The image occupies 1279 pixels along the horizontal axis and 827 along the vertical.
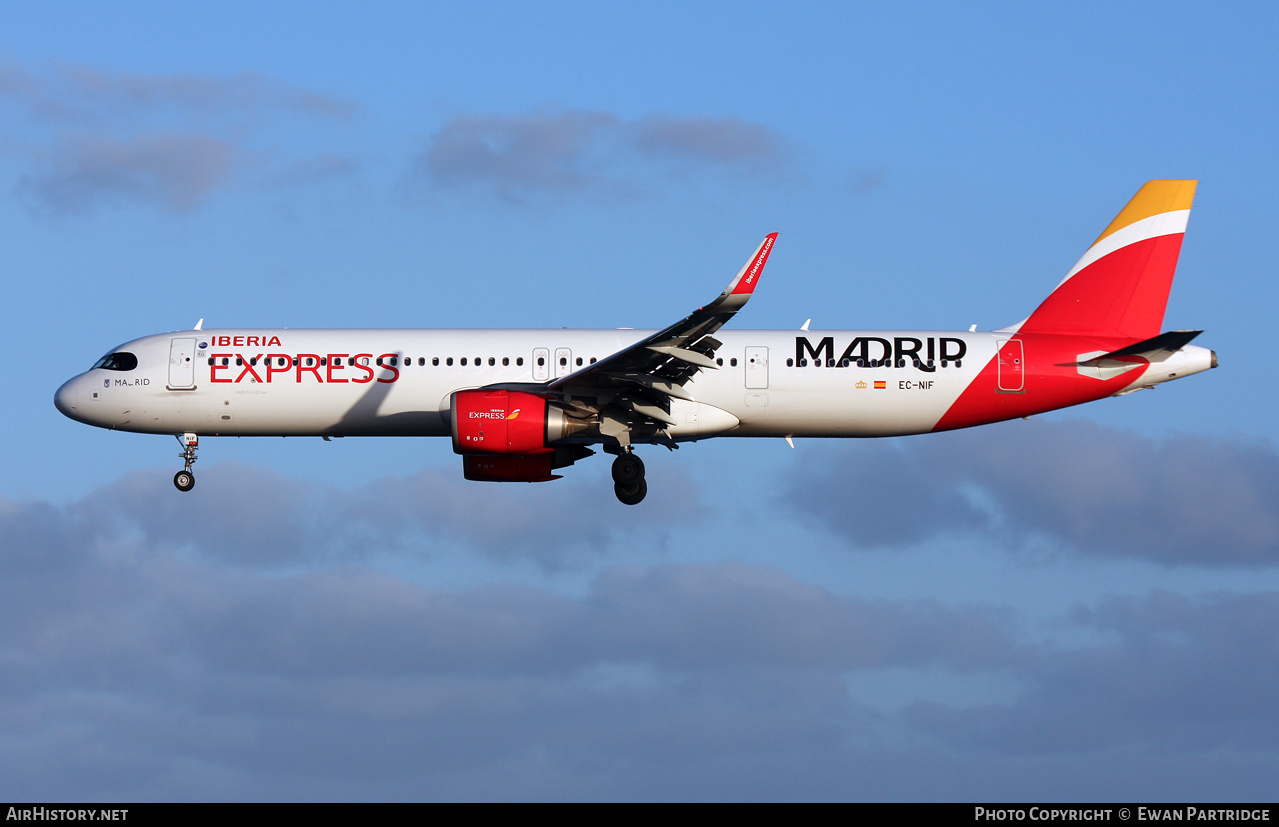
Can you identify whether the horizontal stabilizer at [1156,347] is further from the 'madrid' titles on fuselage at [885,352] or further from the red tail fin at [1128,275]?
the 'madrid' titles on fuselage at [885,352]

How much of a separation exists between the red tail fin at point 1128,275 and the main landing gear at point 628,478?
10.1 meters

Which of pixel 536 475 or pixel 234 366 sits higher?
pixel 234 366

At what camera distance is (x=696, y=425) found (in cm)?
3469

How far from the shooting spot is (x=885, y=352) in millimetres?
35344

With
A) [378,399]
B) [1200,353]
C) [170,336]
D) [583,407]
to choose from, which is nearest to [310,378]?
[378,399]

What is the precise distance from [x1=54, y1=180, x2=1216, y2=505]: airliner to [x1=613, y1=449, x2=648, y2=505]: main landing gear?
40mm

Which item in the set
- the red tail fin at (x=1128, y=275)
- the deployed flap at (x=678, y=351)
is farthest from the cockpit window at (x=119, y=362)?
the red tail fin at (x=1128, y=275)

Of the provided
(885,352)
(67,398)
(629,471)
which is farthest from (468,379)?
(67,398)

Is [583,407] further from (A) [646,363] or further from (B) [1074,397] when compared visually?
(B) [1074,397]

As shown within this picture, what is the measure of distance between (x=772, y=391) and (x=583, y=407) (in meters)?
4.60

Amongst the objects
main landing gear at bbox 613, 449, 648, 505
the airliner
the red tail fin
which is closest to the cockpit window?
the airliner

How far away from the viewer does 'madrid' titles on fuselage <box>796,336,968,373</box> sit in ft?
115

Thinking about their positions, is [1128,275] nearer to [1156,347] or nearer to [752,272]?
[1156,347]
